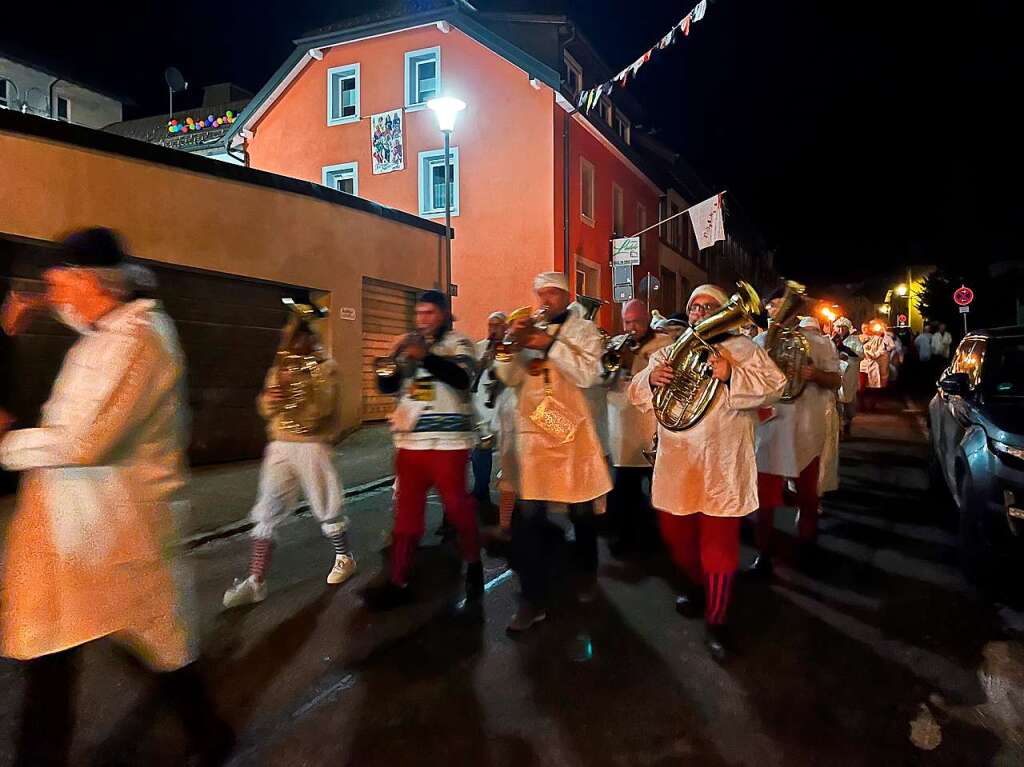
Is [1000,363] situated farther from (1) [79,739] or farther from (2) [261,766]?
(1) [79,739]

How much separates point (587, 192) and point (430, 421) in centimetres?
1828

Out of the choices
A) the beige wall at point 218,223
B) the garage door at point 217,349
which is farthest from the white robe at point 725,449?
the beige wall at point 218,223

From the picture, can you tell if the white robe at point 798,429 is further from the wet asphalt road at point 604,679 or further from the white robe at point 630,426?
the white robe at point 630,426

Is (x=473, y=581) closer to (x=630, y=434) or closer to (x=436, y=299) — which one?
(x=436, y=299)

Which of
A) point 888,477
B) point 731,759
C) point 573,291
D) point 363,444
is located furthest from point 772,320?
point 573,291

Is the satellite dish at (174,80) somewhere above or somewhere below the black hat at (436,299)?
above

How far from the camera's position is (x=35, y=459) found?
2.09 m

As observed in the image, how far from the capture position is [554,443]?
4.07m

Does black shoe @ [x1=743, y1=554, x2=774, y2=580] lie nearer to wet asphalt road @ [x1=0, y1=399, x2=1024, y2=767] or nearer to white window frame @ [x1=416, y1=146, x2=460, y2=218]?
wet asphalt road @ [x1=0, y1=399, x2=1024, y2=767]

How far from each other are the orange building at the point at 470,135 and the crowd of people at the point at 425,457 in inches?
485

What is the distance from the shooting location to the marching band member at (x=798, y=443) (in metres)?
4.98

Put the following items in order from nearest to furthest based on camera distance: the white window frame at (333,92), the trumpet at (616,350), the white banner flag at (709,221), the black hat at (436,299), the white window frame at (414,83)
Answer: the black hat at (436,299) < the trumpet at (616,350) < the white banner flag at (709,221) < the white window frame at (414,83) < the white window frame at (333,92)

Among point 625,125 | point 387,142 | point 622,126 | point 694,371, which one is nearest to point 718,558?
point 694,371

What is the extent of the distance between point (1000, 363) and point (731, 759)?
4.24 m
